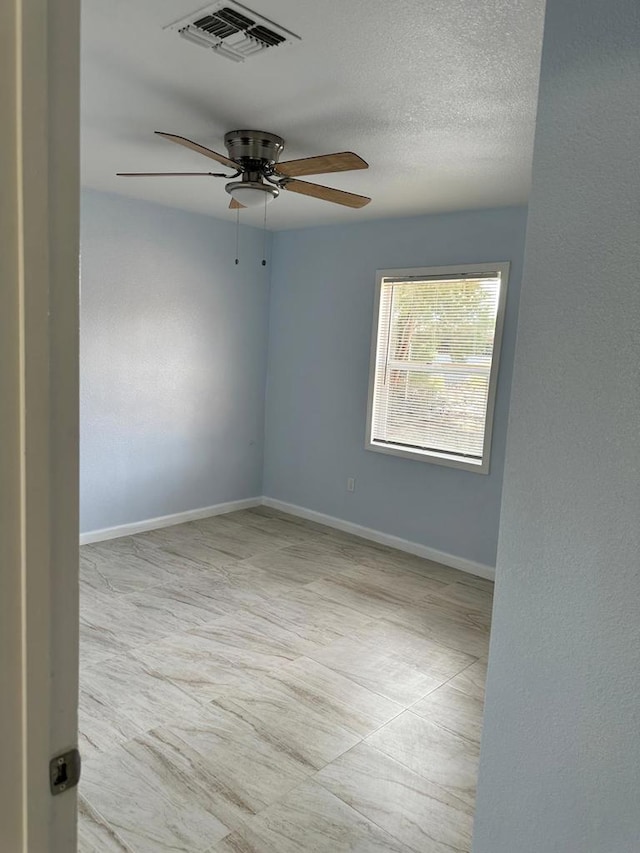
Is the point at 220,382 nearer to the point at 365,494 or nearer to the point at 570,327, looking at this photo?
the point at 365,494

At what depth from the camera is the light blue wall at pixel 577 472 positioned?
121 cm

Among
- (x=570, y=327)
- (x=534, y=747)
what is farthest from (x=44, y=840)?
(x=570, y=327)

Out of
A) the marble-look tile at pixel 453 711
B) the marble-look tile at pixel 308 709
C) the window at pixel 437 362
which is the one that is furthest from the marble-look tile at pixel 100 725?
the window at pixel 437 362

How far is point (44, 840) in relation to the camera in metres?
0.64

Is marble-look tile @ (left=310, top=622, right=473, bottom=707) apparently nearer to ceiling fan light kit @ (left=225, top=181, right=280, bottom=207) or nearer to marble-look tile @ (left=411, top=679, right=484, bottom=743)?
marble-look tile @ (left=411, top=679, right=484, bottom=743)

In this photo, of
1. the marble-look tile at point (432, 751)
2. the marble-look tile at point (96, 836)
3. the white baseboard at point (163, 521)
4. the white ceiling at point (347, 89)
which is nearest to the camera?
the white ceiling at point (347, 89)

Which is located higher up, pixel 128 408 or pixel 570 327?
pixel 570 327

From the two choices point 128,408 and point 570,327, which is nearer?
point 570,327

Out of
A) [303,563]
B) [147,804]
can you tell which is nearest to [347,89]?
[147,804]

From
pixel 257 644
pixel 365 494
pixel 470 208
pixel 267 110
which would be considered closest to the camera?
pixel 267 110

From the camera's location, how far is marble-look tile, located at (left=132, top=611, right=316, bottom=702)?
110 inches

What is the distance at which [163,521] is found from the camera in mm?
4914

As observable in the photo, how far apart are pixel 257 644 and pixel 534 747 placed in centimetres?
198

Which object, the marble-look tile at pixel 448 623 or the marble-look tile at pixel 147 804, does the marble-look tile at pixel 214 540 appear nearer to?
the marble-look tile at pixel 448 623
